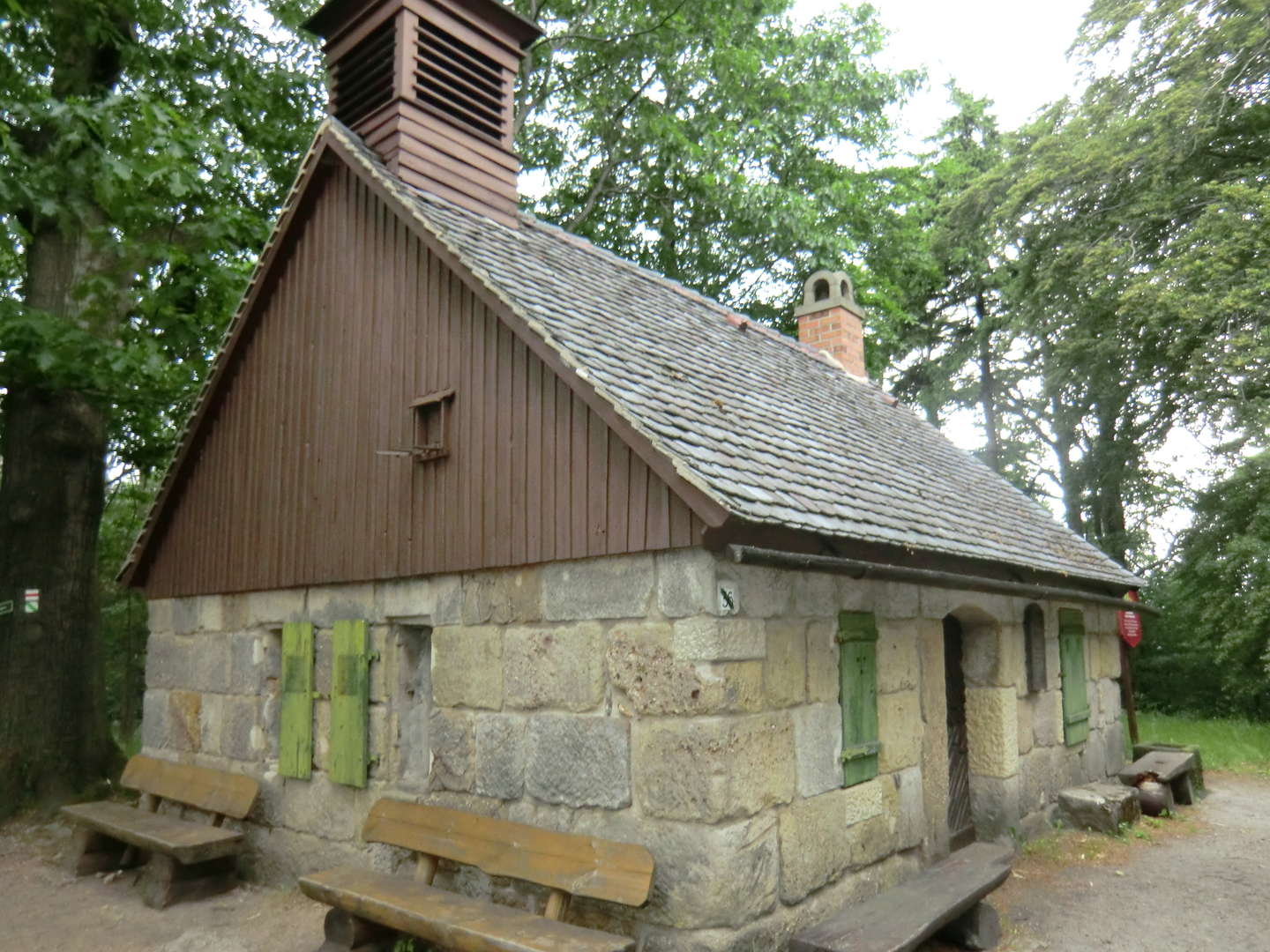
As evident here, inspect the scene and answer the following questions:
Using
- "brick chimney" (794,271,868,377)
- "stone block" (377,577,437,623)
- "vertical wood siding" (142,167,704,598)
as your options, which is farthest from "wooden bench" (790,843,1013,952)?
"brick chimney" (794,271,868,377)

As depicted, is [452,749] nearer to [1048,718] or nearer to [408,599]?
[408,599]

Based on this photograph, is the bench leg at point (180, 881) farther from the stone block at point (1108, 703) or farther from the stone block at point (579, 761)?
the stone block at point (1108, 703)

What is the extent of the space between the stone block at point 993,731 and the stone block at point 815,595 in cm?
311

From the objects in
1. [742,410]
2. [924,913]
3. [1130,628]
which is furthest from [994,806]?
[1130,628]

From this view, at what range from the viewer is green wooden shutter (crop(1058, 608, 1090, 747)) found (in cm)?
936

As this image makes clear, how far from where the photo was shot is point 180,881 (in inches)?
264

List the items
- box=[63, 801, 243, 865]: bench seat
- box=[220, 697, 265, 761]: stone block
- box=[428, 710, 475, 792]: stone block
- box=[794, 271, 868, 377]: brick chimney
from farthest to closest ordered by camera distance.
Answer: box=[794, 271, 868, 377]: brick chimney
box=[220, 697, 265, 761]: stone block
box=[63, 801, 243, 865]: bench seat
box=[428, 710, 475, 792]: stone block

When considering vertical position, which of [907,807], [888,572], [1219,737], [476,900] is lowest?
[1219,737]

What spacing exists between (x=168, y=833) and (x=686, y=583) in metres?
4.42

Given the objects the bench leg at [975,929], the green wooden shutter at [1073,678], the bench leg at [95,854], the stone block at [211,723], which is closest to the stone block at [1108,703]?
the green wooden shutter at [1073,678]

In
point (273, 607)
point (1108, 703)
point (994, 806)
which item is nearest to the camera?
point (273, 607)

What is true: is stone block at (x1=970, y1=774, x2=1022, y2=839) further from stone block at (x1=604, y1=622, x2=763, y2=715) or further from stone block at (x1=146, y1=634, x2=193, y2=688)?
stone block at (x1=146, y1=634, x2=193, y2=688)

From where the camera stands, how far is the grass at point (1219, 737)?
12.9m

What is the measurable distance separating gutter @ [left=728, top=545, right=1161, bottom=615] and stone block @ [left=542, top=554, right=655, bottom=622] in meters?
0.57
